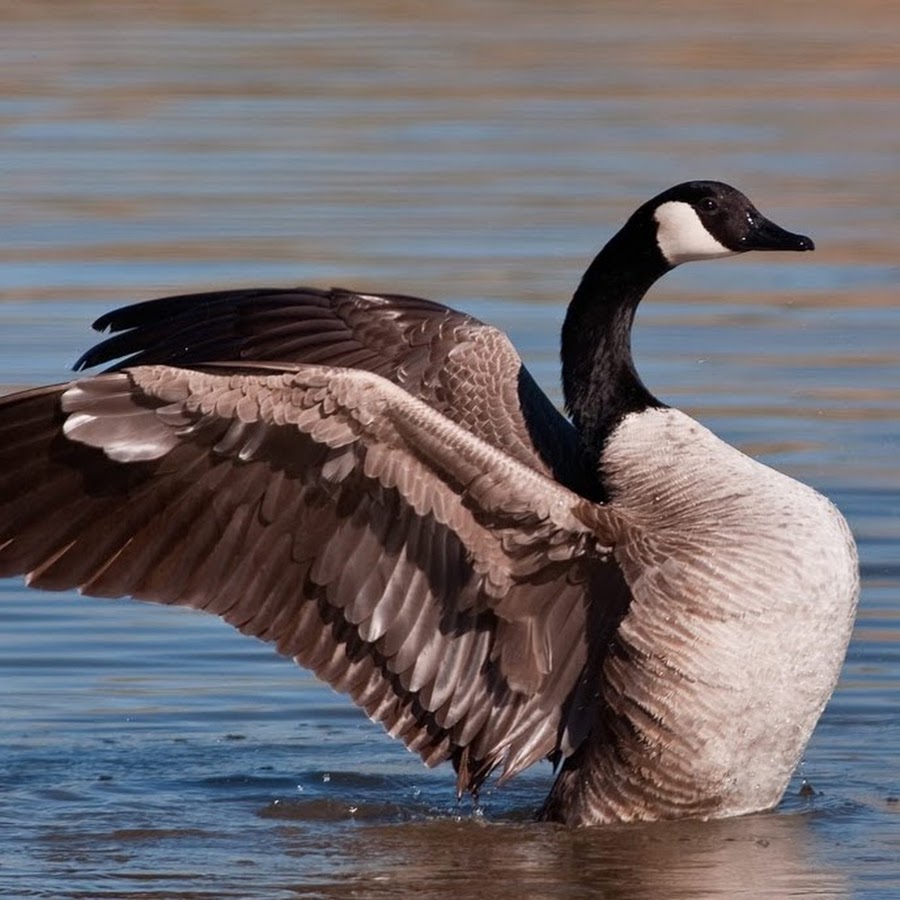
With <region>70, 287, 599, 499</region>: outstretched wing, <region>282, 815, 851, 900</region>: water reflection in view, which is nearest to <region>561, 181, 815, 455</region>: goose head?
<region>70, 287, 599, 499</region>: outstretched wing

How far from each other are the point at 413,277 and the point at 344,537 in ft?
26.3

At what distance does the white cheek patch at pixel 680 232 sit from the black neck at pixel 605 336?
48mm

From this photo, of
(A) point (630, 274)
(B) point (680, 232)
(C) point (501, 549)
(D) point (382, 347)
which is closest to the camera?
(C) point (501, 549)

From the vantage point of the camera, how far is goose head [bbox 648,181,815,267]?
898cm

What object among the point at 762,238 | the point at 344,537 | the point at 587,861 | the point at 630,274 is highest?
the point at 762,238

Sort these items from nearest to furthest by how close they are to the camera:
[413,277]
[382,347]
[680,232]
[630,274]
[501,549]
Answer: [501,549], [680,232], [630,274], [382,347], [413,277]

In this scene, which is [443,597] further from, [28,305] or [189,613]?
[28,305]

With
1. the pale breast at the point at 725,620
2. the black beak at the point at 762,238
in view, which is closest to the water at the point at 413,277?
the pale breast at the point at 725,620

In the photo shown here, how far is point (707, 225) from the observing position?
9039 millimetres

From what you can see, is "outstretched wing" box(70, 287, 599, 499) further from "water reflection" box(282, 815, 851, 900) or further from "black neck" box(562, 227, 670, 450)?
"water reflection" box(282, 815, 851, 900)

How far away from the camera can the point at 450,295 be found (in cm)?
1570

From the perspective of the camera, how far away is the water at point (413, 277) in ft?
28.1

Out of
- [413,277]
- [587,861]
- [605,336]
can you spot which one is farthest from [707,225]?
[413,277]

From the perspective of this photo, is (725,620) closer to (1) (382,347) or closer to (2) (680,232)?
(2) (680,232)
